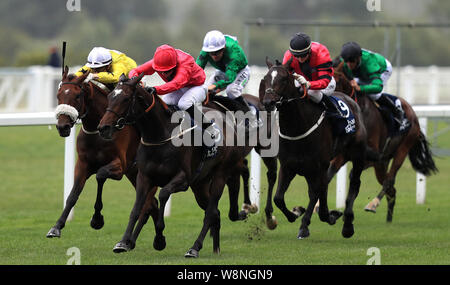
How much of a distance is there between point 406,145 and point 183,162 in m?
4.37

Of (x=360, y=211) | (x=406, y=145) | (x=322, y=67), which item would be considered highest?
(x=322, y=67)

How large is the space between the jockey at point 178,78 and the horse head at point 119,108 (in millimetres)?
375

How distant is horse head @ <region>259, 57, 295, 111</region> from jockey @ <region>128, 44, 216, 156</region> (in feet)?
1.61

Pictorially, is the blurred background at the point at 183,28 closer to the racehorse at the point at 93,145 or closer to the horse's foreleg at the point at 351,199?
the horse's foreleg at the point at 351,199

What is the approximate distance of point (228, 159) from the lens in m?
8.24

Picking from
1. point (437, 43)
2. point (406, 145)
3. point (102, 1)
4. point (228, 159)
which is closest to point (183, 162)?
point (228, 159)

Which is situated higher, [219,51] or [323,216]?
[219,51]

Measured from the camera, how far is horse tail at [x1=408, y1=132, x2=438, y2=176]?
37.8 ft

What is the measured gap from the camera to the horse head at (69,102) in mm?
7832

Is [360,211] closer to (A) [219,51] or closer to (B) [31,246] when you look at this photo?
(A) [219,51]

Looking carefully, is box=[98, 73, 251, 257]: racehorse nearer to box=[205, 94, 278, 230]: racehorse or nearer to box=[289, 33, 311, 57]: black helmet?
box=[205, 94, 278, 230]: racehorse

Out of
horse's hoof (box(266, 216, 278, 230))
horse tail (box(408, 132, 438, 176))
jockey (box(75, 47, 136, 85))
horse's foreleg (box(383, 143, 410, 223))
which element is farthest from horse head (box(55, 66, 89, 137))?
horse tail (box(408, 132, 438, 176))

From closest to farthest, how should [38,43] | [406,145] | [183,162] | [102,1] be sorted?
[183,162] < [406,145] < [38,43] < [102,1]
